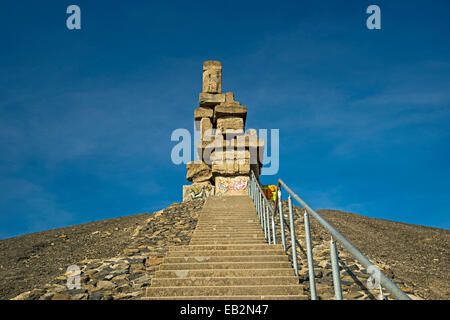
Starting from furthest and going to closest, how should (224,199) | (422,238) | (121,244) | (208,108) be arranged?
(208,108)
(224,199)
(422,238)
(121,244)

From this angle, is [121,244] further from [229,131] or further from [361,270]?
[229,131]

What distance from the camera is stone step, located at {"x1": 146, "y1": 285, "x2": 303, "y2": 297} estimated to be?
397cm

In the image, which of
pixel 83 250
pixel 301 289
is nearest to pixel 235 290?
pixel 301 289

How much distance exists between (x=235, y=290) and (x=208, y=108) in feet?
42.6

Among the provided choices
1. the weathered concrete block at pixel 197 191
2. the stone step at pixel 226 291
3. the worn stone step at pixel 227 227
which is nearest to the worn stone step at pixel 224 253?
the stone step at pixel 226 291

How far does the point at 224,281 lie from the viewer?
4301 mm

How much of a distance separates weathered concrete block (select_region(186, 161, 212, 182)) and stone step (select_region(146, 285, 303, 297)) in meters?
11.6

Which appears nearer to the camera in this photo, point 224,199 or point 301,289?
point 301,289

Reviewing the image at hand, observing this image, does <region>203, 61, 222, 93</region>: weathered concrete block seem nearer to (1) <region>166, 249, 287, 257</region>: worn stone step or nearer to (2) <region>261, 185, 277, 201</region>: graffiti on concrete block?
(2) <region>261, 185, 277, 201</region>: graffiti on concrete block

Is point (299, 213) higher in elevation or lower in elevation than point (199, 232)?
higher

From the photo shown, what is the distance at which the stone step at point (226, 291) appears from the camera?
13.0 ft
